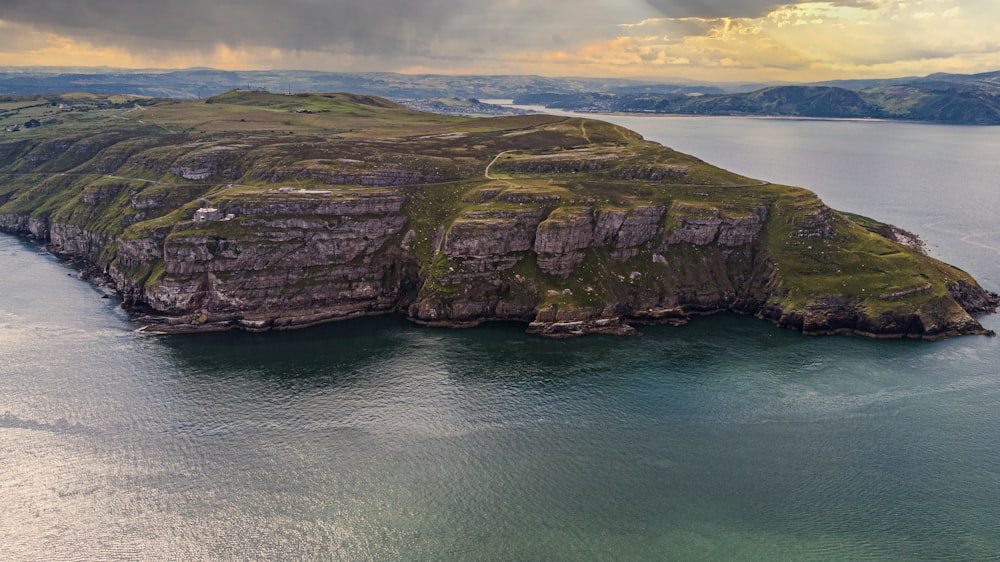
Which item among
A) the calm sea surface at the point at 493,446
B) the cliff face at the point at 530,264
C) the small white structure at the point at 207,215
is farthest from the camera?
the small white structure at the point at 207,215

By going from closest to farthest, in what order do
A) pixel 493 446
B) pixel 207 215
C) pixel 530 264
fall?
pixel 493 446
pixel 530 264
pixel 207 215

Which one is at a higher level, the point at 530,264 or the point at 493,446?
the point at 530,264

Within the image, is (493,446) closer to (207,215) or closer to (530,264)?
(530,264)

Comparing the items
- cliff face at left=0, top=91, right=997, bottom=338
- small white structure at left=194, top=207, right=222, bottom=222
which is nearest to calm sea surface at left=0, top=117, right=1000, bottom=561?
cliff face at left=0, top=91, right=997, bottom=338

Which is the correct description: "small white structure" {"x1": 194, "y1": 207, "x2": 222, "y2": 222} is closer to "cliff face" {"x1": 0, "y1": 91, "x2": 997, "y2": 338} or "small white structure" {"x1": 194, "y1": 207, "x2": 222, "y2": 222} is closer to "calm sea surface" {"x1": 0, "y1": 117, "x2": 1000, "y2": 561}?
"cliff face" {"x1": 0, "y1": 91, "x2": 997, "y2": 338}

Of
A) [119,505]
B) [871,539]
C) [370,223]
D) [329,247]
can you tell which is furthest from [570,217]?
[119,505]

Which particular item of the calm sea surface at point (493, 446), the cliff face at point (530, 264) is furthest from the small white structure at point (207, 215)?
the calm sea surface at point (493, 446)

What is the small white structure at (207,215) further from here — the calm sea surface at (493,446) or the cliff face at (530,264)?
the calm sea surface at (493,446)

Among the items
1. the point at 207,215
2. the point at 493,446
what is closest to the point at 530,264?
the point at 493,446
